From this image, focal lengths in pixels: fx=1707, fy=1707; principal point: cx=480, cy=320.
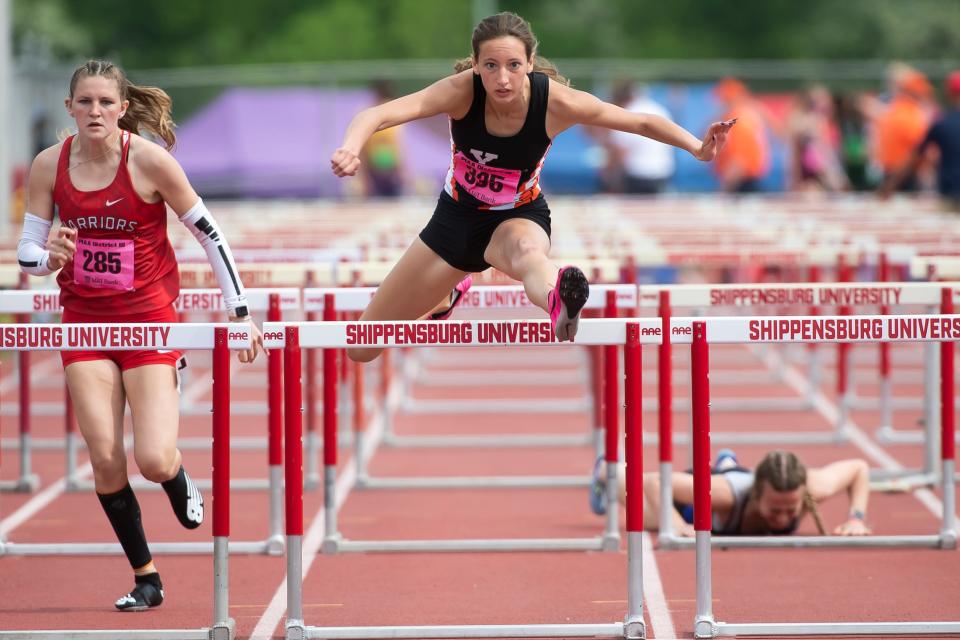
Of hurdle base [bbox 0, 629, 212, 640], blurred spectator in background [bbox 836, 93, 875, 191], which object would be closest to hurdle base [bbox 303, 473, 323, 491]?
hurdle base [bbox 0, 629, 212, 640]

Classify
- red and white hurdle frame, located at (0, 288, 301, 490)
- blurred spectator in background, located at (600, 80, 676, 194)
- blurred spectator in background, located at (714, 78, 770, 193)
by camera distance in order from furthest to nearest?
blurred spectator in background, located at (714, 78, 770, 193) → blurred spectator in background, located at (600, 80, 676, 194) → red and white hurdle frame, located at (0, 288, 301, 490)

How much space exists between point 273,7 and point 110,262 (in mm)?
43989

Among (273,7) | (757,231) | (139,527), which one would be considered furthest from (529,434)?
(273,7)

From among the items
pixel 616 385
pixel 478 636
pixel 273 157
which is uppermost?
pixel 273 157

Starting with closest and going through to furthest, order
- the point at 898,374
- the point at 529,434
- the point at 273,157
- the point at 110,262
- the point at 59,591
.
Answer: the point at 110,262 → the point at 59,591 → the point at 529,434 → the point at 898,374 → the point at 273,157

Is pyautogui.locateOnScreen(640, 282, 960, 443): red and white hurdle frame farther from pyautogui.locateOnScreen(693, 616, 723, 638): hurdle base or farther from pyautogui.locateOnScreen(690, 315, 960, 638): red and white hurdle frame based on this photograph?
pyautogui.locateOnScreen(693, 616, 723, 638): hurdle base

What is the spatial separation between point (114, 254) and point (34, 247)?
292 mm

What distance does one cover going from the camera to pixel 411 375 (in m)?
15.9

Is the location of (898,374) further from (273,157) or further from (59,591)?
(273,157)

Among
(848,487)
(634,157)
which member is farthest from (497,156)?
(634,157)

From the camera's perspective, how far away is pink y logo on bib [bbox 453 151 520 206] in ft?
22.4

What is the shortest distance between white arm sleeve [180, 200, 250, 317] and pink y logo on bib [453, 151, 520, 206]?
3.50 feet

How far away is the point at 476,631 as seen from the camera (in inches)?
249

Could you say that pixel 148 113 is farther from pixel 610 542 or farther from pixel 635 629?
pixel 610 542
